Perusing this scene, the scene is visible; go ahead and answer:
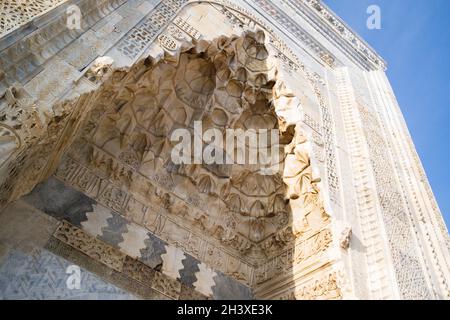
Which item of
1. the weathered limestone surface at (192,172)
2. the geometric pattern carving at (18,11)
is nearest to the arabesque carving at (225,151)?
the weathered limestone surface at (192,172)

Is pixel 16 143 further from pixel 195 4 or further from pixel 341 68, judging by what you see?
pixel 341 68

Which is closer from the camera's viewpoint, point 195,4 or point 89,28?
point 89,28

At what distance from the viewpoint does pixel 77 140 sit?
2.93m

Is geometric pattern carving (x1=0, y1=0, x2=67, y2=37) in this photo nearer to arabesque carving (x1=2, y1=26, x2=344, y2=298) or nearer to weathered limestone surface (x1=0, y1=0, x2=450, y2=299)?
Answer: weathered limestone surface (x1=0, y1=0, x2=450, y2=299)

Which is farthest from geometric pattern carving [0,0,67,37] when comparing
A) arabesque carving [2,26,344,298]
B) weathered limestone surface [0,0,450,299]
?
arabesque carving [2,26,344,298]

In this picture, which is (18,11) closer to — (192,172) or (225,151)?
(192,172)

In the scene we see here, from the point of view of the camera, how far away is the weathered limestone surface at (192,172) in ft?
7.09

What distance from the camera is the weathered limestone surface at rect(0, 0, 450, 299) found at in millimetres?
2160

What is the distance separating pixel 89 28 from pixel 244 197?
2054mm

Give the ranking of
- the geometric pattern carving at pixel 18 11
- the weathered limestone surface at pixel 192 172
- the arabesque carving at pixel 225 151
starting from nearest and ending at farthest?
the geometric pattern carving at pixel 18 11 < the weathered limestone surface at pixel 192 172 < the arabesque carving at pixel 225 151

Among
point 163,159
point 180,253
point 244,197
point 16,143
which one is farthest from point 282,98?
point 16,143

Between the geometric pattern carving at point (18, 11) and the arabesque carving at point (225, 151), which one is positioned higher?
the arabesque carving at point (225, 151)

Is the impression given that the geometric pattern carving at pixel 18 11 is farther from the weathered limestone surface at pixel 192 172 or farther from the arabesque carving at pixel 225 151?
the arabesque carving at pixel 225 151

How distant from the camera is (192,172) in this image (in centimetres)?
358
